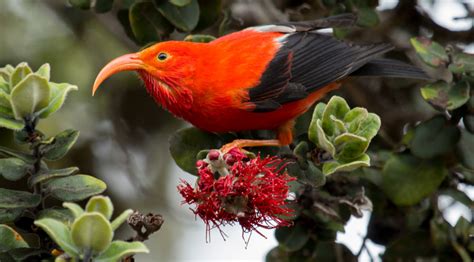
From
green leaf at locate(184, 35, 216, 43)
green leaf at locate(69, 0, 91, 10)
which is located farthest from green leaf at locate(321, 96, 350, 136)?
green leaf at locate(69, 0, 91, 10)

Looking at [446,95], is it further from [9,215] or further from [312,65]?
[9,215]

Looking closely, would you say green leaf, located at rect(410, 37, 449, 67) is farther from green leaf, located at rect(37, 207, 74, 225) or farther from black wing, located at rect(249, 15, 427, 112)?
green leaf, located at rect(37, 207, 74, 225)

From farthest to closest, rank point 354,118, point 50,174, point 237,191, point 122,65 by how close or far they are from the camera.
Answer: point 122,65 → point 354,118 → point 237,191 → point 50,174

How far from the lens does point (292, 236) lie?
3955 millimetres

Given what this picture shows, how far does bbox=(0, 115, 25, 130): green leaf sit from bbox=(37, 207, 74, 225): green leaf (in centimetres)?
27

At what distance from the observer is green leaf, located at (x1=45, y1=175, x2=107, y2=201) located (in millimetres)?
2850

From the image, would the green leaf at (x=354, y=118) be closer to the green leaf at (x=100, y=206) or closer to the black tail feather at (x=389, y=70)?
the black tail feather at (x=389, y=70)

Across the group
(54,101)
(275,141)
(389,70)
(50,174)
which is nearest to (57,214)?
(50,174)

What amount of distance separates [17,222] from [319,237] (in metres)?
1.52

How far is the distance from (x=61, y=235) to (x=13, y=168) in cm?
54

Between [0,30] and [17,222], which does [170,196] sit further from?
[17,222]

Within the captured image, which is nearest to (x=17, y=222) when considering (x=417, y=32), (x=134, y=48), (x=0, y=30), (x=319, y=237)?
(x=319, y=237)

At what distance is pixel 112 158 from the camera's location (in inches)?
218

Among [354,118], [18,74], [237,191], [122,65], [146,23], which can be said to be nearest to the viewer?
[18,74]
